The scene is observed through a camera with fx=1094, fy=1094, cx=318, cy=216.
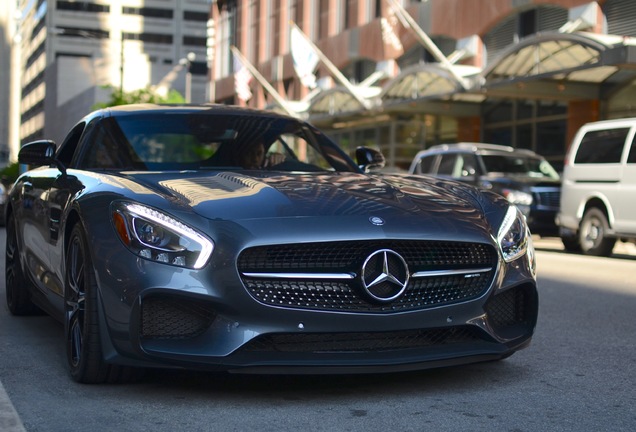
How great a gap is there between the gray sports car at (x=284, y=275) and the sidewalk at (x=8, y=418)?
43 cm

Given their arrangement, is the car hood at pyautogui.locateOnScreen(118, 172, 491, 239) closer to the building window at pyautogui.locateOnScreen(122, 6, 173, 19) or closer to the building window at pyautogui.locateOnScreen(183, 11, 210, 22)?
the building window at pyautogui.locateOnScreen(122, 6, 173, 19)

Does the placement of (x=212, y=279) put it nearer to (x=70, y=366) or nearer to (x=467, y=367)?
(x=70, y=366)

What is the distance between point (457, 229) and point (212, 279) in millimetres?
1150

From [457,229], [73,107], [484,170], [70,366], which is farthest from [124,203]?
[73,107]

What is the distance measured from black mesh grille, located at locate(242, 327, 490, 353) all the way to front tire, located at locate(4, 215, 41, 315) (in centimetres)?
309

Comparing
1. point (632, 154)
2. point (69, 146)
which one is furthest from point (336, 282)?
point (632, 154)

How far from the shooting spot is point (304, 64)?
125ft

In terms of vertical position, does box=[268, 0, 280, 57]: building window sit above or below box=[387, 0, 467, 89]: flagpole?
above

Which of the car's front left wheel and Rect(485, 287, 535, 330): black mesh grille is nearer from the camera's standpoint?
the car's front left wheel

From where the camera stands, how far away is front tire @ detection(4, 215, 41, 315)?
23.8 feet

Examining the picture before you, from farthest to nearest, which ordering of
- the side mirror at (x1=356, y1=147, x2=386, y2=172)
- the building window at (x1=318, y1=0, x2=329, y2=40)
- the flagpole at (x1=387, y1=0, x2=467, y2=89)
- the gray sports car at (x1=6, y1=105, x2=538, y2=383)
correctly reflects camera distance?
the building window at (x1=318, y1=0, x2=329, y2=40) → the flagpole at (x1=387, y1=0, x2=467, y2=89) → the side mirror at (x1=356, y1=147, x2=386, y2=172) → the gray sports car at (x1=6, y1=105, x2=538, y2=383)

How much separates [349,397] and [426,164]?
1761 centimetres

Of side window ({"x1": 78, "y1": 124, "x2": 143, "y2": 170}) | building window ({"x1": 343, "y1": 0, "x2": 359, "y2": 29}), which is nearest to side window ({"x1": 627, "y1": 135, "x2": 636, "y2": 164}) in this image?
side window ({"x1": 78, "y1": 124, "x2": 143, "y2": 170})

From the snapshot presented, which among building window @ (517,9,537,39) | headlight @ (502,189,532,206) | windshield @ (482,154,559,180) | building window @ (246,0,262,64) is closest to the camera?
headlight @ (502,189,532,206)
